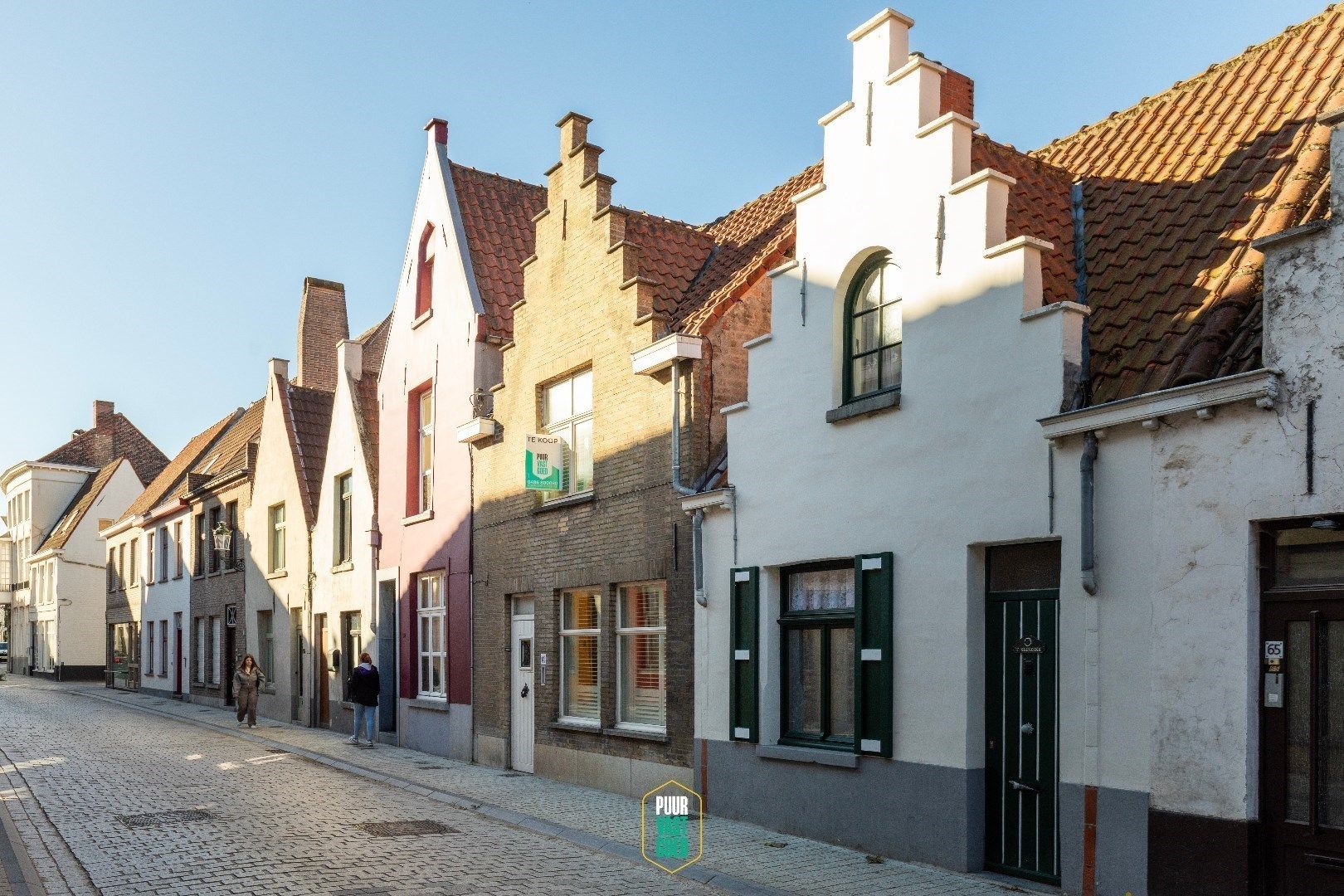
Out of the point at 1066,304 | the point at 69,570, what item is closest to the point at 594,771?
the point at 1066,304

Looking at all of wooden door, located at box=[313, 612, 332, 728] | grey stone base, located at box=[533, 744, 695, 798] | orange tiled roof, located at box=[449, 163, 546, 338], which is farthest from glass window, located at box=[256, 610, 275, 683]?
grey stone base, located at box=[533, 744, 695, 798]

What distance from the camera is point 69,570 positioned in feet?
173

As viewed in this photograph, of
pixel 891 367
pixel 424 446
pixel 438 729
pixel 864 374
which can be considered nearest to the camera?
pixel 891 367

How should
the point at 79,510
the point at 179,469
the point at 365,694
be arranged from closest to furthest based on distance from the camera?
1. the point at 365,694
2. the point at 179,469
3. the point at 79,510

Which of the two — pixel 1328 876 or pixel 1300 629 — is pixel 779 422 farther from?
pixel 1328 876

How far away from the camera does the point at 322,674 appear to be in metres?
25.2

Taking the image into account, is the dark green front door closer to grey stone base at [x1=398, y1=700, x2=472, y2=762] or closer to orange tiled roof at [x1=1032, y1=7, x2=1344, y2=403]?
orange tiled roof at [x1=1032, y1=7, x2=1344, y2=403]

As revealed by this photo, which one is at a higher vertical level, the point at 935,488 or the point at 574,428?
the point at 574,428

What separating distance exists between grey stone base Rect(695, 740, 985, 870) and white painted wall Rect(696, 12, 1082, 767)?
0.76ft

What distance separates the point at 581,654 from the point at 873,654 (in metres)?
5.88

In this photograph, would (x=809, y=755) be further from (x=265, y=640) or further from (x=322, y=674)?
(x=265, y=640)

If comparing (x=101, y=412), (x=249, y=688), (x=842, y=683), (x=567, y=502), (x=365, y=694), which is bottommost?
(x=249, y=688)

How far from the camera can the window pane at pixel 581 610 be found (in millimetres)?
15555

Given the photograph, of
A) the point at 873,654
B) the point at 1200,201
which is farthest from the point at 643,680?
the point at 1200,201
